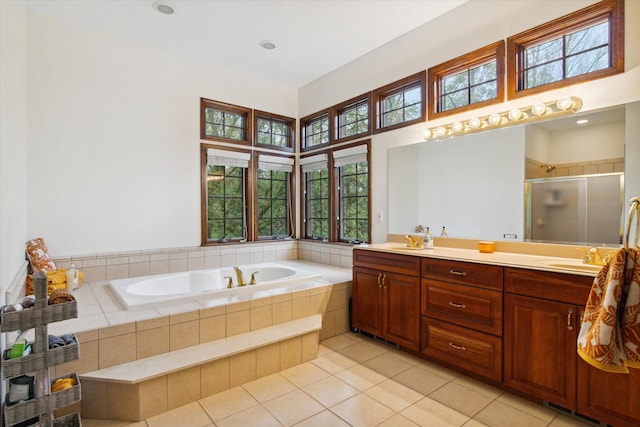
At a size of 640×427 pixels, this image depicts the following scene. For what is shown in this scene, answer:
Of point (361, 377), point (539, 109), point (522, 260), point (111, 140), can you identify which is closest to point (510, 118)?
point (539, 109)

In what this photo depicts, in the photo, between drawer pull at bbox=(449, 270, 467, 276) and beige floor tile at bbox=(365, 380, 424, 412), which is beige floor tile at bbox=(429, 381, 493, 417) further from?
drawer pull at bbox=(449, 270, 467, 276)

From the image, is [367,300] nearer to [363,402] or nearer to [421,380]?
[421,380]

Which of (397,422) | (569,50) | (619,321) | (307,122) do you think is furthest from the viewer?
(307,122)

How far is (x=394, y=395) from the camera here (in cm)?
214

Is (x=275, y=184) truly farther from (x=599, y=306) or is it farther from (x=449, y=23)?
(x=599, y=306)

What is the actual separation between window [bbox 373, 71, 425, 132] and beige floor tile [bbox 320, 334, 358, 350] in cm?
221

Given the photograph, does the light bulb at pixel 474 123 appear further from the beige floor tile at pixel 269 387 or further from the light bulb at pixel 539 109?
the beige floor tile at pixel 269 387

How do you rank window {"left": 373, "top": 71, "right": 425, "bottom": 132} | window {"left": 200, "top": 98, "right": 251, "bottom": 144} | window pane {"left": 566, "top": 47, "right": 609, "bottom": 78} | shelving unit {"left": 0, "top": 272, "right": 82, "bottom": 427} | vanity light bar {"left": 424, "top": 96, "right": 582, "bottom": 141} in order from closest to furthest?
shelving unit {"left": 0, "top": 272, "right": 82, "bottom": 427} < window pane {"left": 566, "top": 47, "right": 609, "bottom": 78} < vanity light bar {"left": 424, "top": 96, "right": 582, "bottom": 141} < window {"left": 373, "top": 71, "right": 425, "bottom": 132} < window {"left": 200, "top": 98, "right": 251, "bottom": 144}

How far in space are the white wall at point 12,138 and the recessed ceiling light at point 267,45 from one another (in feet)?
6.54

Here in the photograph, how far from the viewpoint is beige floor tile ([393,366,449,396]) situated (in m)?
2.22

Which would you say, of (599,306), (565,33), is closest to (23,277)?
(599,306)

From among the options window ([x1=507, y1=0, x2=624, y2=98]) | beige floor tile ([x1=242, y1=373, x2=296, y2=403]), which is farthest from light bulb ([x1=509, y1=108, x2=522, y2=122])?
beige floor tile ([x1=242, y1=373, x2=296, y2=403])

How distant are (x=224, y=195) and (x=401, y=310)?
2635 millimetres

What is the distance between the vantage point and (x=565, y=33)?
2326 mm
